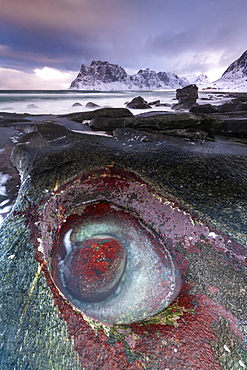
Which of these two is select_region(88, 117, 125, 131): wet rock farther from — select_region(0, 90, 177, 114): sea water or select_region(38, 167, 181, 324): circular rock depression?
select_region(0, 90, 177, 114): sea water

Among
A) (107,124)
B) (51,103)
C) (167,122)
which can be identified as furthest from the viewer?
(51,103)

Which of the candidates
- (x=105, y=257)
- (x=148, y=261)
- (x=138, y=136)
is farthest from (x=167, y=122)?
(x=105, y=257)

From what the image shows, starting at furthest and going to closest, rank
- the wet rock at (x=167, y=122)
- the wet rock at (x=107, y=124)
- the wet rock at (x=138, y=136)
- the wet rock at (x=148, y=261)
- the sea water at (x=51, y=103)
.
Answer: the sea water at (x=51, y=103)
the wet rock at (x=107, y=124)
the wet rock at (x=167, y=122)
the wet rock at (x=138, y=136)
the wet rock at (x=148, y=261)

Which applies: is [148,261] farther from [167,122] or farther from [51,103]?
[51,103]

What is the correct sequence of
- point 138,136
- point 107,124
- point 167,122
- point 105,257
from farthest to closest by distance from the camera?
point 107,124 → point 167,122 → point 138,136 → point 105,257

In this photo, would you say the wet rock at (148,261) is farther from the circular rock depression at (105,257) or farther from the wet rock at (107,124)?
the wet rock at (107,124)

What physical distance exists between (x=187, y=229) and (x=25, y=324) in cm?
151

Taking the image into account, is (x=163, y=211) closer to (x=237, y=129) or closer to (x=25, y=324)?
(x=25, y=324)

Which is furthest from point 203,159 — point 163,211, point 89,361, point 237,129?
point 237,129

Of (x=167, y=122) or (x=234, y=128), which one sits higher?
Result: (x=167, y=122)

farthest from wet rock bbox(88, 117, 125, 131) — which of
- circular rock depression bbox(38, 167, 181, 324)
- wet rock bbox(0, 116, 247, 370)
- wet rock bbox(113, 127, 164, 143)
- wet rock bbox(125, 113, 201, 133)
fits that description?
circular rock depression bbox(38, 167, 181, 324)

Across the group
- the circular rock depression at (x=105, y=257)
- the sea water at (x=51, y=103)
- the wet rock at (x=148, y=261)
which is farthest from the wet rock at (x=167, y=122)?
the sea water at (x=51, y=103)

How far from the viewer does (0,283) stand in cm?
137

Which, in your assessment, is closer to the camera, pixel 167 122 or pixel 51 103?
pixel 167 122
